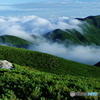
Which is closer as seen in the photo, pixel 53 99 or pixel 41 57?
pixel 53 99

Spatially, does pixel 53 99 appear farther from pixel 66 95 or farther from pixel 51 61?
pixel 51 61

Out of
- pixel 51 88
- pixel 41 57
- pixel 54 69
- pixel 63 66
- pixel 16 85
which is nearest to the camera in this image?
pixel 51 88

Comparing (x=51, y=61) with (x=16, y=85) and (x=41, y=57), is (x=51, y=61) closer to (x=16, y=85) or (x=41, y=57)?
(x=41, y=57)

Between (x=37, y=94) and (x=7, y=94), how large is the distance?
243 cm

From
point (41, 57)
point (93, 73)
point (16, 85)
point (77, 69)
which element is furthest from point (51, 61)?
point (16, 85)

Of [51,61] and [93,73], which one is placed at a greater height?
A: [51,61]

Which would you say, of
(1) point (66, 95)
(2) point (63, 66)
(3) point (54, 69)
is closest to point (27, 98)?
(1) point (66, 95)

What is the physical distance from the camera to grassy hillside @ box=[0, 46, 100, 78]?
6372 cm

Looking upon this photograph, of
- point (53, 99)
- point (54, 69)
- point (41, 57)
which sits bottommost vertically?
point (53, 99)

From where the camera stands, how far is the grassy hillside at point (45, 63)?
63.7 meters

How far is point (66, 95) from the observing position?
45.4ft

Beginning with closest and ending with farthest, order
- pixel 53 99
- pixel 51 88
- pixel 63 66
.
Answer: pixel 53 99, pixel 51 88, pixel 63 66

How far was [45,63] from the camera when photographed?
6862 cm

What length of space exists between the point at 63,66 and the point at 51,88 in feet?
177
